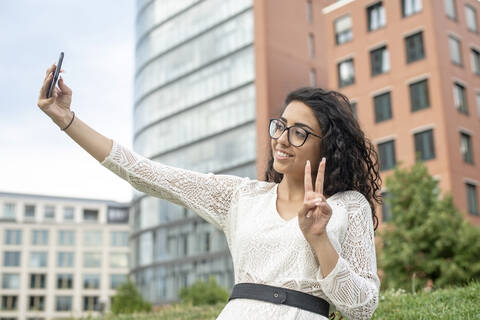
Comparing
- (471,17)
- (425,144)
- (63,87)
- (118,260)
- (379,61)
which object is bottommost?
(63,87)

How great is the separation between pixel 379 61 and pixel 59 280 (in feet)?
A: 219

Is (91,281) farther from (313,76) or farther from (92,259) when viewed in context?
(313,76)

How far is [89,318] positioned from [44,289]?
80718 millimetres

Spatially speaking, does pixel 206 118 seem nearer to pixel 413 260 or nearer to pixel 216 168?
pixel 216 168

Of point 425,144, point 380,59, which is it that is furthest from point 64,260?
point 425,144

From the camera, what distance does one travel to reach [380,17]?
34906 millimetres

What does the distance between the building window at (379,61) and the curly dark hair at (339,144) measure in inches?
1252

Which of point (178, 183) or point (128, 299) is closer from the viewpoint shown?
point (178, 183)

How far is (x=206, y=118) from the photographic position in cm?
4472

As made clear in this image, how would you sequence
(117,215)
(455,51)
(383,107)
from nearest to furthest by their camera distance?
1. (455,51)
2. (383,107)
3. (117,215)

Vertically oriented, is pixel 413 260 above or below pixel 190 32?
below

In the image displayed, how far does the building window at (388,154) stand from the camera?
32625 millimetres

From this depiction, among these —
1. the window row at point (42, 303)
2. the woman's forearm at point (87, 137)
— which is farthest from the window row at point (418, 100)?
the window row at point (42, 303)

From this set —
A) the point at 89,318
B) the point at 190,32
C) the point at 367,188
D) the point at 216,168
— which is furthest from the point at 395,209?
the point at 190,32
